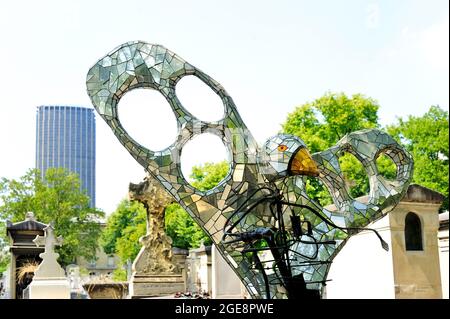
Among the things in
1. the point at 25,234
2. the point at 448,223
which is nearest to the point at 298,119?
the point at 448,223

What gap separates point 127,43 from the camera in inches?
325

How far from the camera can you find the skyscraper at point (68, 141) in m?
63.9

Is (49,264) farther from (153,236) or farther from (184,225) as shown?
(184,225)

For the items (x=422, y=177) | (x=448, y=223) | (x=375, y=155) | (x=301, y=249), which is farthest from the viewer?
(x=422, y=177)

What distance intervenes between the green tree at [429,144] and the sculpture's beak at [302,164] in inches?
946

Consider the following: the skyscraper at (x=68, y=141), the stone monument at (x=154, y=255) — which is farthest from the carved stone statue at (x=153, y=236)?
the skyscraper at (x=68, y=141)

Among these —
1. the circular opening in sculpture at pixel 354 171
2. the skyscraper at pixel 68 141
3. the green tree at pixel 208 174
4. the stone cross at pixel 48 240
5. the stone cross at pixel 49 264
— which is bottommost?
the stone cross at pixel 49 264

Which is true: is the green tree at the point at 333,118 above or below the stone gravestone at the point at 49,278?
above

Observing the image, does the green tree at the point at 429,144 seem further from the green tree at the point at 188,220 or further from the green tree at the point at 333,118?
the green tree at the point at 188,220

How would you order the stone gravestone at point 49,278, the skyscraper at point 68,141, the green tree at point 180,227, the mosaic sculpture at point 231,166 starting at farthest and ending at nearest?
the skyscraper at point 68,141 < the green tree at point 180,227 < the stone gravestone at point 49,278 < the mosaic sculpture at point 231,166

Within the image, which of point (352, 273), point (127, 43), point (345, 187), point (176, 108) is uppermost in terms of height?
point (127, 43)

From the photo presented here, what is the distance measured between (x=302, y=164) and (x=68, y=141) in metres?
69.5

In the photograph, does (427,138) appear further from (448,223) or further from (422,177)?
(448,223)

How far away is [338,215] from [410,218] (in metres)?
7.63
